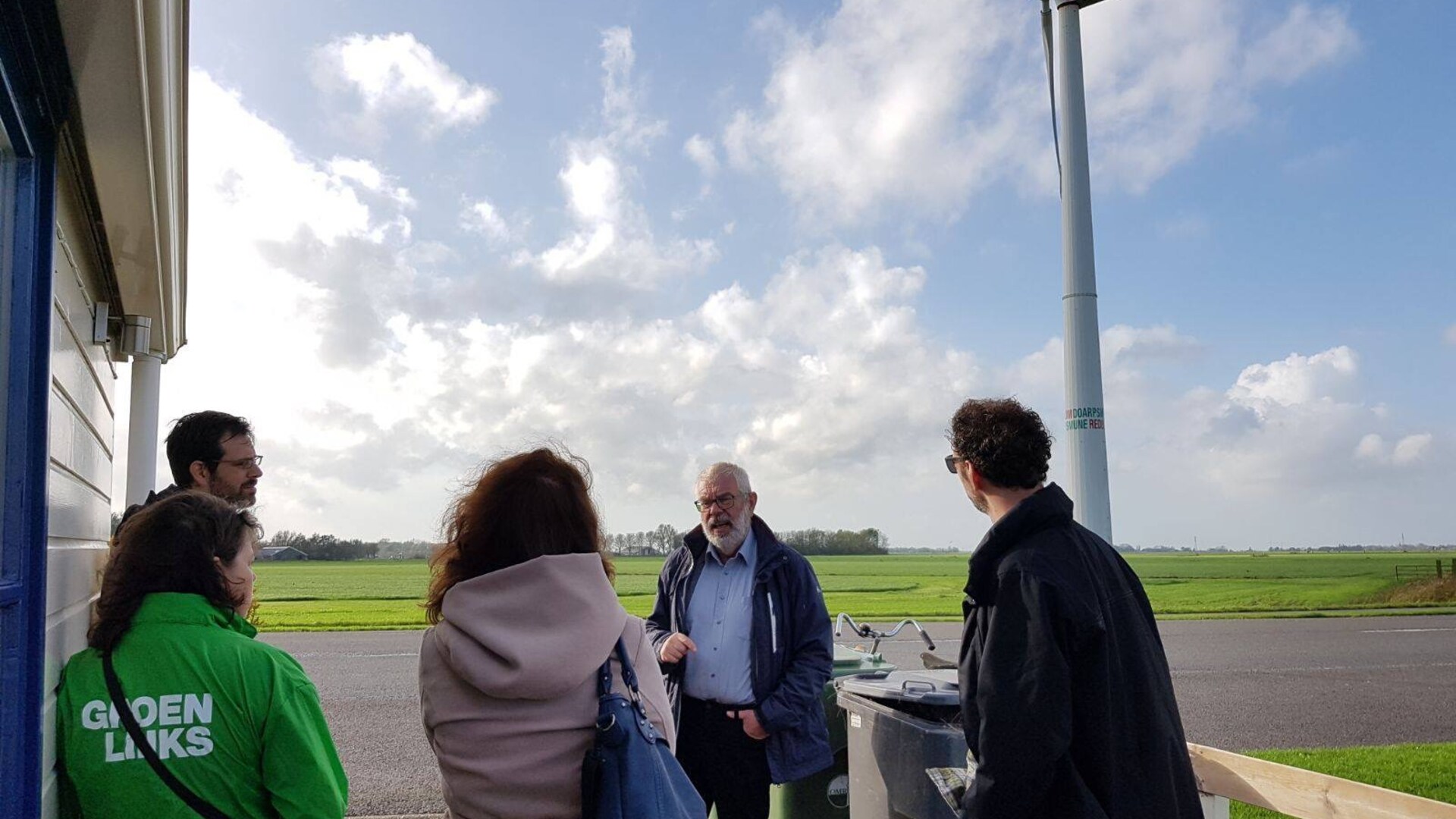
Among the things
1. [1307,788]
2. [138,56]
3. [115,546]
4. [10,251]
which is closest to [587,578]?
[115,546]

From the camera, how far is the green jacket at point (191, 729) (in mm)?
2131

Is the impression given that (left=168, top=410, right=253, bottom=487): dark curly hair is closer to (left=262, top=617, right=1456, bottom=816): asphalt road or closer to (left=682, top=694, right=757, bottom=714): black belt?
(left=682, top=694, right=757, bottom=714): black belt

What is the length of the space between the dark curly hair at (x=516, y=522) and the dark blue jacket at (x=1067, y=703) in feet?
3.60

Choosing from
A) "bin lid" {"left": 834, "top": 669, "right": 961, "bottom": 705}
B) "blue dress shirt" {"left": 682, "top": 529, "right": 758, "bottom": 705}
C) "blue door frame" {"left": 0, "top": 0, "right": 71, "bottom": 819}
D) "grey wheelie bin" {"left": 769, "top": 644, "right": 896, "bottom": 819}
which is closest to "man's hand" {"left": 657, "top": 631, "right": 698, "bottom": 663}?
"blue dress shirt" {"left": 682, "top": 529, "right": 758, "bottom": 705}

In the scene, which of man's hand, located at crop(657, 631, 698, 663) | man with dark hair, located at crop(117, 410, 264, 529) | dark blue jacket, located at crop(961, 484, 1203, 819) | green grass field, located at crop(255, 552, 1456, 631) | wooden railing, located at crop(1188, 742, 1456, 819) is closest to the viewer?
dark blue jacket, located at crop(961, 484, 1203, 819)

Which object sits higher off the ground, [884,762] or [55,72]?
[55,72]

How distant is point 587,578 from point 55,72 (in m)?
1.80

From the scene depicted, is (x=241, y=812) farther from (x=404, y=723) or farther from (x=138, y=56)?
(x=404, y=723)

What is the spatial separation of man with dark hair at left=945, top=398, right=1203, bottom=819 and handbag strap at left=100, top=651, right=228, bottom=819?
1.81 meters

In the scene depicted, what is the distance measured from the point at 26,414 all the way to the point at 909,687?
3.22 metres

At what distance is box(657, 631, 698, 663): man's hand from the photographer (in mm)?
4289

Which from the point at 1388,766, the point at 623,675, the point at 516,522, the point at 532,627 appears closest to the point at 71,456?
the point at 516,522

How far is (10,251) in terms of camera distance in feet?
6.95

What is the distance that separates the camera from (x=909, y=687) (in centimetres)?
408
